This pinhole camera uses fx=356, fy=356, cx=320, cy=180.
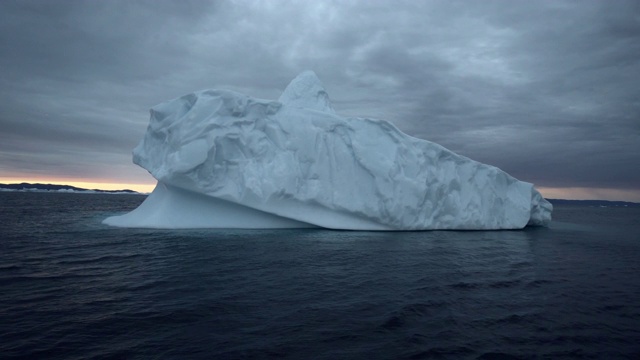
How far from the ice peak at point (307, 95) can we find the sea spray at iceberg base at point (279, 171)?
1.09 meters

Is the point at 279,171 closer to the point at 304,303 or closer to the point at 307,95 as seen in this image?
the point at 307,95

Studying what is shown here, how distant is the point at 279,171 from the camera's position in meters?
17.5

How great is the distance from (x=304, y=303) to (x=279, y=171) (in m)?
11.2

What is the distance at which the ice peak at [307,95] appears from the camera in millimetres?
21672

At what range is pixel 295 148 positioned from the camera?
60.4 ft

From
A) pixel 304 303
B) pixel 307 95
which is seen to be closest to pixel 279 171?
pixel 307 95

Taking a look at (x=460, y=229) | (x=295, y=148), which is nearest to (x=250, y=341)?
(x=295, y=148)

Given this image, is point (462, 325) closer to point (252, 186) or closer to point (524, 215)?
point (252, 186)

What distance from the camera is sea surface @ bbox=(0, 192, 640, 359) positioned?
16.4ft

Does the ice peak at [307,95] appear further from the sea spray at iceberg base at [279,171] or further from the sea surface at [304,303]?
the sea surface at [304,303]

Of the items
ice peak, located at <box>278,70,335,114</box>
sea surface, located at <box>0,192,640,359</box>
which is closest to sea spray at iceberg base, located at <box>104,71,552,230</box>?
ice peak, located at <box>278,70,335,114</box>

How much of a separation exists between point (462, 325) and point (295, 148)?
534 inches

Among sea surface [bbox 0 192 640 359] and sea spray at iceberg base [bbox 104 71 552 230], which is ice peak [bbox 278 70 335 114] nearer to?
sea spray at iceberg base [bbox 104 71 552 230]

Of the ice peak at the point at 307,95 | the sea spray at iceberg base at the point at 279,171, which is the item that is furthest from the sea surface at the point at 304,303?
the ice peak at the point at 307,95
